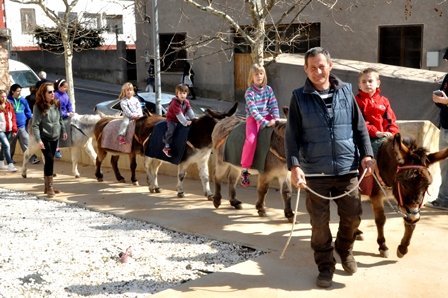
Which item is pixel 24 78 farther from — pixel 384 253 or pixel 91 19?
pixel 384 253

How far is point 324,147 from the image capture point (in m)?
4.77

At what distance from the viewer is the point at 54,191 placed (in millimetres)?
9164

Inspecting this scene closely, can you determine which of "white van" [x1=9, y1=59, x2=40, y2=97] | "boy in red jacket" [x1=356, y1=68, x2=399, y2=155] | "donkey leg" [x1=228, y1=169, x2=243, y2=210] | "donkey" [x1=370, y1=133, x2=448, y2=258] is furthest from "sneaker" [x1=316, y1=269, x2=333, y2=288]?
"white van" [x1=9, y1=59, x2=40, y2=97]

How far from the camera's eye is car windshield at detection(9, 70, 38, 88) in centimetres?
2042

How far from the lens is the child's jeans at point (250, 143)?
7.05m

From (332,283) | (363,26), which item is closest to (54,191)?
(332,283)

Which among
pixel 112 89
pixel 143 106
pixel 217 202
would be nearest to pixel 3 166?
pixel 143 106

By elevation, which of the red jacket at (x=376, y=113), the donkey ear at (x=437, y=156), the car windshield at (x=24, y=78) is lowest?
the donkey ear at (x=437, y=156)

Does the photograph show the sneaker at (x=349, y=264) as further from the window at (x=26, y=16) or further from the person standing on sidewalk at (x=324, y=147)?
the window at (x=26, y=16)

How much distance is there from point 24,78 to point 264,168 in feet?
52.2

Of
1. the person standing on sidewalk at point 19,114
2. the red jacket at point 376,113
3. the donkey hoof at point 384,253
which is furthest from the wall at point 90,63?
the donkey hoof at point 384,253

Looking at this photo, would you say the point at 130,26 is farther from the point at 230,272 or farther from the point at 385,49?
the point at 230,272

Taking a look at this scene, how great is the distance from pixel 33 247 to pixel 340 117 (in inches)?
144

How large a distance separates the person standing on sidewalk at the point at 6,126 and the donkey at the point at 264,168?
207 inches
